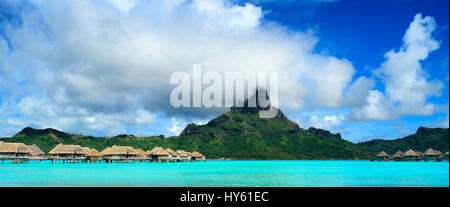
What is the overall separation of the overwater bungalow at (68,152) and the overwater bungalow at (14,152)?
427 centimetres

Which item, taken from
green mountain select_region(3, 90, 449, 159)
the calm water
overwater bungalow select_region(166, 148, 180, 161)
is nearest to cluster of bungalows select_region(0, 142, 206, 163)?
overwater bungalow select_region(166, 148, 180, 161)

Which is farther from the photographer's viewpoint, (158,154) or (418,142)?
(418,142)

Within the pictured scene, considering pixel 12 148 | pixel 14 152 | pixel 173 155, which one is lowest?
pixel 173 155

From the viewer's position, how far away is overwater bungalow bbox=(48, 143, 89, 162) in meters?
64.9

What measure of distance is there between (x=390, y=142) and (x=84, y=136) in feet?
458

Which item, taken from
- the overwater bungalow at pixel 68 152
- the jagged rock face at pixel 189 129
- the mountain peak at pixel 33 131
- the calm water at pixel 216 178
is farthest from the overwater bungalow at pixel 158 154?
the jagged rock face at pixel 189 129

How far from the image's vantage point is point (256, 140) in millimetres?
153125

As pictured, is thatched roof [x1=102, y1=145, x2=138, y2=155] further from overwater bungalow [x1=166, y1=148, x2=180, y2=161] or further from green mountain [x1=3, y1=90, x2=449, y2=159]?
green mountain [x1=3, y1=90, x2=449, y2=159]

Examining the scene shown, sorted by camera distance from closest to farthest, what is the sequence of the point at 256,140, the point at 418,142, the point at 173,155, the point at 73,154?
the point at 73,154 < the point at 173,155 < the point at 256,140 < the point at 418,142

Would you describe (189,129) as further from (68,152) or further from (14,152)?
(14,152)

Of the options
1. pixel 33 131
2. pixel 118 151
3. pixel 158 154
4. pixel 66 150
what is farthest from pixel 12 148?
pixel 33 131

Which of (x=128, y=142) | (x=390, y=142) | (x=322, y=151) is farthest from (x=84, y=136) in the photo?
(x=390, y=142)

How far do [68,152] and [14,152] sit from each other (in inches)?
348
